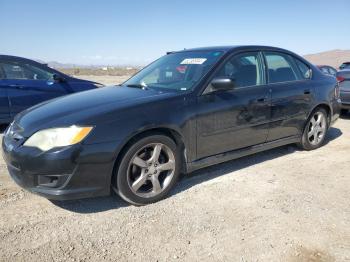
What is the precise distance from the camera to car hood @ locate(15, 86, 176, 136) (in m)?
3.14

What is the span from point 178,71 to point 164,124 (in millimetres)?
1072

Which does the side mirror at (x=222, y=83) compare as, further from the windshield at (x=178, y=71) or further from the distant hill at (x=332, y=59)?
the distant hill at (x=332, y=59)

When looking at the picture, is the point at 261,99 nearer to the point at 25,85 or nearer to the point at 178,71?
the point at 178,71

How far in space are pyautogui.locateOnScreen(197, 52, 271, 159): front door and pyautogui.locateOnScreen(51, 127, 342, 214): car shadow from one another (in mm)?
403

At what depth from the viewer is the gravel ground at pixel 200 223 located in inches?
105

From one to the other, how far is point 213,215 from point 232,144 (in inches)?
44.6

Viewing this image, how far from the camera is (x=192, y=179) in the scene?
4156mm

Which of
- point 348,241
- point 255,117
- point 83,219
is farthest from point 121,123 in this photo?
point 348,241

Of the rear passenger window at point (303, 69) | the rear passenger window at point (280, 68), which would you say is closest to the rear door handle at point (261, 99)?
the rear passenger window at point (280, 68)

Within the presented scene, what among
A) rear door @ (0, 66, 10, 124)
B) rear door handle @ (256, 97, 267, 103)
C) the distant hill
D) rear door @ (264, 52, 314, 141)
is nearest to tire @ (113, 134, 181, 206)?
rear door handle @ (256, 97, 267, 103)

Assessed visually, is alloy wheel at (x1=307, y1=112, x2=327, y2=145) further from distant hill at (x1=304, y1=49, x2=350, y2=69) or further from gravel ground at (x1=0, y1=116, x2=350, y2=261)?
distant hill at (x1=304, y1=49, x2=350, y2=69)

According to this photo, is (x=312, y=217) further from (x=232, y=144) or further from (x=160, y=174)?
(x=160, y=174)

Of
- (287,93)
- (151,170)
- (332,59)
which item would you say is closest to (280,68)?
(287,93)

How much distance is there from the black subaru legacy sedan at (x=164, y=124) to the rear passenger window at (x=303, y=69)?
21 millimetres
